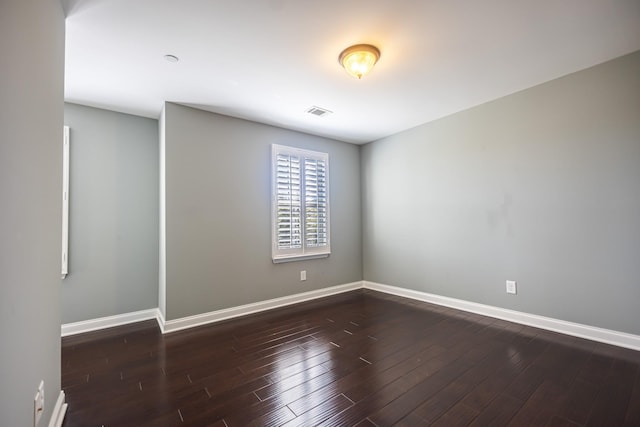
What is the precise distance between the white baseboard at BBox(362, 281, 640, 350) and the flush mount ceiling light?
289 cm

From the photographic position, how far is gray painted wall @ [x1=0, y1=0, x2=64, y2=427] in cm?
94

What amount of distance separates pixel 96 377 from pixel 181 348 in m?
0.60

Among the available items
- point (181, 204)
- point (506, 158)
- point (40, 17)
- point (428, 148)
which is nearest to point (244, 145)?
point (181, 204)

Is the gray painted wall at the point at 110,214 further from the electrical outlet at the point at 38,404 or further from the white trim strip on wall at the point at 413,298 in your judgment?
the electrical outlet at the point at 38,404

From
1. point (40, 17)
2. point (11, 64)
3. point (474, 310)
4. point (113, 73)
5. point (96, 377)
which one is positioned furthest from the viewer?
point (474, 310)

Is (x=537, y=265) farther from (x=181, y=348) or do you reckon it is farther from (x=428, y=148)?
(x=181, y=348)

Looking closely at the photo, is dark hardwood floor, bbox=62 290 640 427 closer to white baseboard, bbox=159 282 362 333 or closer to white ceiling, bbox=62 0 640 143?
white baseboard, bbox=159 282 362 333

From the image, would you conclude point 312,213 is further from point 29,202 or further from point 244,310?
point 29,202

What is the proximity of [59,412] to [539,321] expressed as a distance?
3865 millimetres

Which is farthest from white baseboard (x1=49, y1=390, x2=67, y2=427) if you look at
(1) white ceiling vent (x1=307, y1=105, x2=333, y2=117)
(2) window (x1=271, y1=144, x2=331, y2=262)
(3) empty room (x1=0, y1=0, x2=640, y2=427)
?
(1) white ceiling vent (x1=307, y1=105, x2=333, y2=117)

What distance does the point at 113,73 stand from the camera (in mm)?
2357

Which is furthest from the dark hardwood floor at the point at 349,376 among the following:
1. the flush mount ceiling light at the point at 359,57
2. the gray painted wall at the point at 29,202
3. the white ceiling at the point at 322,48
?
the white ceiling at the point at 322,48

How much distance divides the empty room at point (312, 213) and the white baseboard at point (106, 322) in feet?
0.07

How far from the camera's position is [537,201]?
2.76 meters
